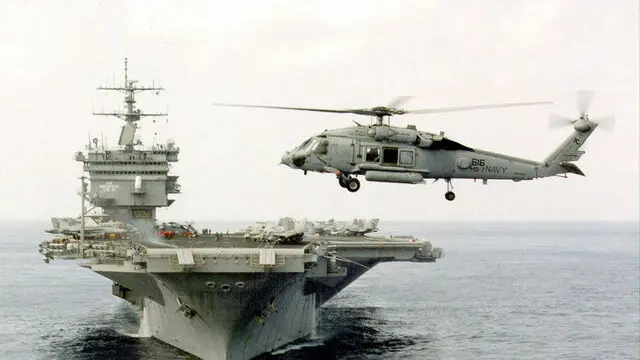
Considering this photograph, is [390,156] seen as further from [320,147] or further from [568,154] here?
[568,154]

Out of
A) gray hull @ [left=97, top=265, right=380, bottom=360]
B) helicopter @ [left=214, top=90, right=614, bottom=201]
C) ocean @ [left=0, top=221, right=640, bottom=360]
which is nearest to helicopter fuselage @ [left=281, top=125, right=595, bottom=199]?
helicopter @ [left=214, top=90, right=614, bottom=201]

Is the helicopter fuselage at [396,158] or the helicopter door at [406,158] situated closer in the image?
the helicopter fuselage at [396,158]

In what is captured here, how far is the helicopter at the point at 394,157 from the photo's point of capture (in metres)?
20.3

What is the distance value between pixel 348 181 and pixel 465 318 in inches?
901

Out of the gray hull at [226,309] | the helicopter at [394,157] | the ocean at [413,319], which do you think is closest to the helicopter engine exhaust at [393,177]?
the helicopter at [394,157]

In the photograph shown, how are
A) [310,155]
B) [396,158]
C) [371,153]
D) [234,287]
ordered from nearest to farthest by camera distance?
[310,155] → [371,153] → [396,158] → [234,287]

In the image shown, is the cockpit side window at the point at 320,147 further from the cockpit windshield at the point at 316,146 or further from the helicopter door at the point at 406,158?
the helicopter door at the point at 406,158

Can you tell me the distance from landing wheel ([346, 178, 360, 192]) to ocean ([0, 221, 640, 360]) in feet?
34.7

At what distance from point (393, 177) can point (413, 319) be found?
A: 22.0 m

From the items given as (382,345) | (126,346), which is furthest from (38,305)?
(382,345)

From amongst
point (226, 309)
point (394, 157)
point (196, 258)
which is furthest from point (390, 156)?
point (226, 309)

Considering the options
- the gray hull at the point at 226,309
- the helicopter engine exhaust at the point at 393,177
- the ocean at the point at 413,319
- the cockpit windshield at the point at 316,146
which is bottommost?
the ocean at the point at 413,319

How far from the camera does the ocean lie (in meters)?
32.3

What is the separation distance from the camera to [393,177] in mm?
20484
